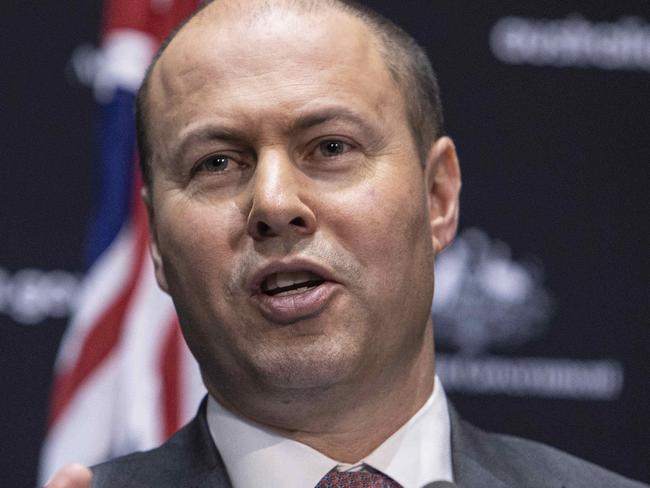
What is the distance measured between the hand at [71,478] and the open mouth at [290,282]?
1.55 feet

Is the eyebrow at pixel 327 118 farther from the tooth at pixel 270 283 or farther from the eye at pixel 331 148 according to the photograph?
the tooth at pixel 270 283

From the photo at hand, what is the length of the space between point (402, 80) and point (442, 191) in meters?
0.25

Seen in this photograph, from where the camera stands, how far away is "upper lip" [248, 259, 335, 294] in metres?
1.79

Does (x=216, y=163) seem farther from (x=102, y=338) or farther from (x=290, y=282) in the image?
(x=102, y=338)

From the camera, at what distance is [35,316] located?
3363mm

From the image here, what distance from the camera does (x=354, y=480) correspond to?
1.85m

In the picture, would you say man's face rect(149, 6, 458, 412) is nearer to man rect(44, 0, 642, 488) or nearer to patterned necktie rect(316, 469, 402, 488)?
man rect(44, 0, 642, 488)

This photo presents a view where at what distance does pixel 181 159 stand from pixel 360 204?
0.35 m

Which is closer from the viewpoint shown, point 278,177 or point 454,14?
point 278,177

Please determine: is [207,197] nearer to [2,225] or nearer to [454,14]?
[2,225]

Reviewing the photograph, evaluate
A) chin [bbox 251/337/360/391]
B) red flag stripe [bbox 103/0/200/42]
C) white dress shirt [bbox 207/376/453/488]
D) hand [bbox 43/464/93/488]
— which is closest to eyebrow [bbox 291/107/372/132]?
chin [bbox 251/337/360/391]

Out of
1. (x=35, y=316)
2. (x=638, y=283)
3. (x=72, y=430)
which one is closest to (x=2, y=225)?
(x=35, y=316)

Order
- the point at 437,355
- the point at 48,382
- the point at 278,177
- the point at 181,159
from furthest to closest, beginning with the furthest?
1. the point at 437,355
2. the point at 48,382
3. the point at 181,159
4. the point at 278,177

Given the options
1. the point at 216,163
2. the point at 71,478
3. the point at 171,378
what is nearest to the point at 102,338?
the point at 171,378
